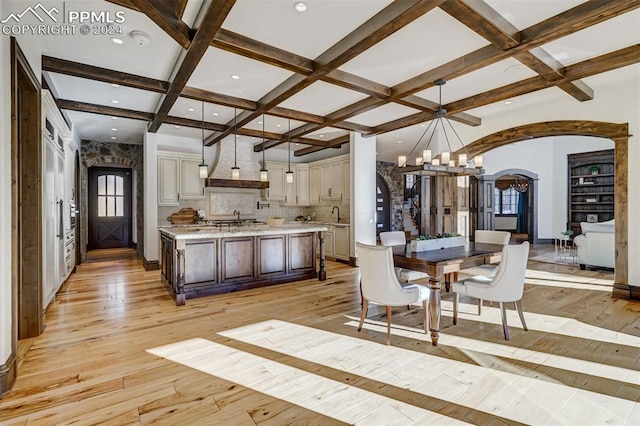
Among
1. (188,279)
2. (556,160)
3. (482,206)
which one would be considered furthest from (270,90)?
(556,160)

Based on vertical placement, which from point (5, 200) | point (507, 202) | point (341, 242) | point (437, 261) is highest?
point (507, 202)

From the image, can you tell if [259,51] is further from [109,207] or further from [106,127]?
[109,207]

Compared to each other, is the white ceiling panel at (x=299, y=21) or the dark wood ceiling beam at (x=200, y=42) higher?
the white ceiling panel at (x=299, y=21)

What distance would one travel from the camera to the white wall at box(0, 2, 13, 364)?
2.04m

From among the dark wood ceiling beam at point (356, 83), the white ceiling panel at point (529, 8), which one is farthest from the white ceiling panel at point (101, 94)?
the white ceiling panel at point (529, 8)

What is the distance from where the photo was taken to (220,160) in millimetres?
7113

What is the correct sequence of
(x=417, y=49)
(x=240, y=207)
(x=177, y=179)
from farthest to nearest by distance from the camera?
(x=240, y=207) → (x=177, y=179) → (x=417, y=49)

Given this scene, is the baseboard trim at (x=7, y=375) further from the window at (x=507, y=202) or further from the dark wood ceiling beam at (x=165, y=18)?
the window at (x=507, y=202)

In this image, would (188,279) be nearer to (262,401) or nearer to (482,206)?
(262,401)

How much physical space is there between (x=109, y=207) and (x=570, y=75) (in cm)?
1084

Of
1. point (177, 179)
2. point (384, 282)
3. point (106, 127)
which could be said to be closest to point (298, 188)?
point (177, 179)

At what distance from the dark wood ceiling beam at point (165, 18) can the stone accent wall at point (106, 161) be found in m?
6.09

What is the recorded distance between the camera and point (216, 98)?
4.63 meters

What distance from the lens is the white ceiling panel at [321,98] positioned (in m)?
4.46
